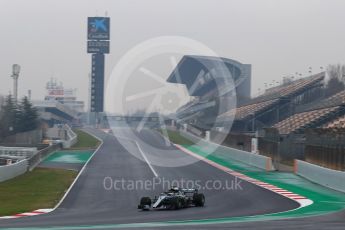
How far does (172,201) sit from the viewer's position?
89.9 ft

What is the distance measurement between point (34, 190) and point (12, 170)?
7996 mm

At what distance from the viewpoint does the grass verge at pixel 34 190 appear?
98.9 feet

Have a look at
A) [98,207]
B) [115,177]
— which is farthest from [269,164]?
[98,207]

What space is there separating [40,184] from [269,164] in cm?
1884

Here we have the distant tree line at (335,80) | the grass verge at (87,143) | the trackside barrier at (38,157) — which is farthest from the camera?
the distant tree line at (335,80)

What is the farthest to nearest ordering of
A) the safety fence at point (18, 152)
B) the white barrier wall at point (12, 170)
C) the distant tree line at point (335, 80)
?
the distant tree line at point (335, 80) → the safety fence at point (18, 152) → the white barrier wall at point (12, 170)

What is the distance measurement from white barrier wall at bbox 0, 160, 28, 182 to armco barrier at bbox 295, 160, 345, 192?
1891 cm

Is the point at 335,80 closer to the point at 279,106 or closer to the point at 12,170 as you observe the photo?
the point at 279,106

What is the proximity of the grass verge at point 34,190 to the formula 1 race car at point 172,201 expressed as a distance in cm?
508

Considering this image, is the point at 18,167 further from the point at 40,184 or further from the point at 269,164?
the point at 269,164

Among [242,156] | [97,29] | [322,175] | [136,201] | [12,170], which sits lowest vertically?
[136,201]

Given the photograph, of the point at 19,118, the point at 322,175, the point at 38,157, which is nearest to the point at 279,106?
the point at 19,118

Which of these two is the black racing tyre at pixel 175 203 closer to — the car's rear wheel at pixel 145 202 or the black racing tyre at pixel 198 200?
the car's rear wheel at pixel 145 202

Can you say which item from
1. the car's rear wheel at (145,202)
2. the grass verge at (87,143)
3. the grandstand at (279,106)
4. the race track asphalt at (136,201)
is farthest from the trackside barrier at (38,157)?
the grandstand at (279,106)
